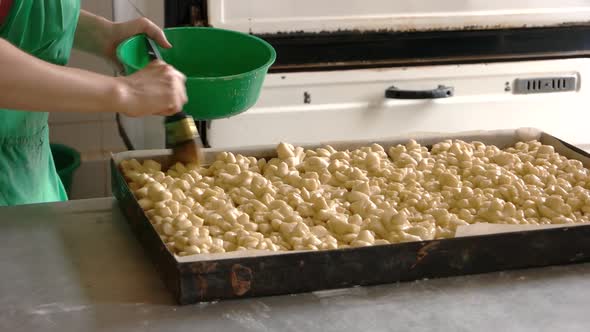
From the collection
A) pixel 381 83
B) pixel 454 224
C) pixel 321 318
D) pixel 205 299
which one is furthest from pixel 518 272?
pixel 381 83

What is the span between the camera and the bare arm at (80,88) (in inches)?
54.9

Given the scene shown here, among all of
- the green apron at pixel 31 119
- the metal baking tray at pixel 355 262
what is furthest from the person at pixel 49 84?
the metal baking tray at pixel 355 262

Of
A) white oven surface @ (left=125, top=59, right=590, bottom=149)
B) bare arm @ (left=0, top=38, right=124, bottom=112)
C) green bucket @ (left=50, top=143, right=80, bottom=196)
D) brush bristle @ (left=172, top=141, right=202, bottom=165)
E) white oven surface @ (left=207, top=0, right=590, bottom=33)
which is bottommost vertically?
green bucket @ (left=50, top=143, right=80, bottom=196)

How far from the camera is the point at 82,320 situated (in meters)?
1.29

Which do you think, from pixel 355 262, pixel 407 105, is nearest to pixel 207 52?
pixel 355 262

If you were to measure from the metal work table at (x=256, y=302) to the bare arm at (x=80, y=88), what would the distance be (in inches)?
10.0

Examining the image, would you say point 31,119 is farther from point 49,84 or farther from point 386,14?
point 386,14

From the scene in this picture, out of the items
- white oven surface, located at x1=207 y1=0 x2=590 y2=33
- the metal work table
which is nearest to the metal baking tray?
the metal work table

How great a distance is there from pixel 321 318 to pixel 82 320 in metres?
0.35

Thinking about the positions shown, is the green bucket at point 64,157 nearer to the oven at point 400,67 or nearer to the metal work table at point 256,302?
the oven at point 400,67

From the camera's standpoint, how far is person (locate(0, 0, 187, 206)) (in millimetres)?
1413

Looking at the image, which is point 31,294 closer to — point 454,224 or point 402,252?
point 402,252

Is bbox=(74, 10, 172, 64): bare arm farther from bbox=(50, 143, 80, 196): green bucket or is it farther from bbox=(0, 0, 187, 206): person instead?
bbox=(50, 143, 80, 196): green bucket

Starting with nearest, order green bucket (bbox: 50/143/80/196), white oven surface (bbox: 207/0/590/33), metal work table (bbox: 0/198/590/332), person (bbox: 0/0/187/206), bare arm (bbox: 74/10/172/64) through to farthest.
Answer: metal work table (bbox: 0/198/590/332) < person (bbox: 0/0/187/206) < bare arm (bbox: 74/10/172/64) < white oven surface (bbox: 207/0/590/33) < green bucket (bbox: 50/143/80/196)
